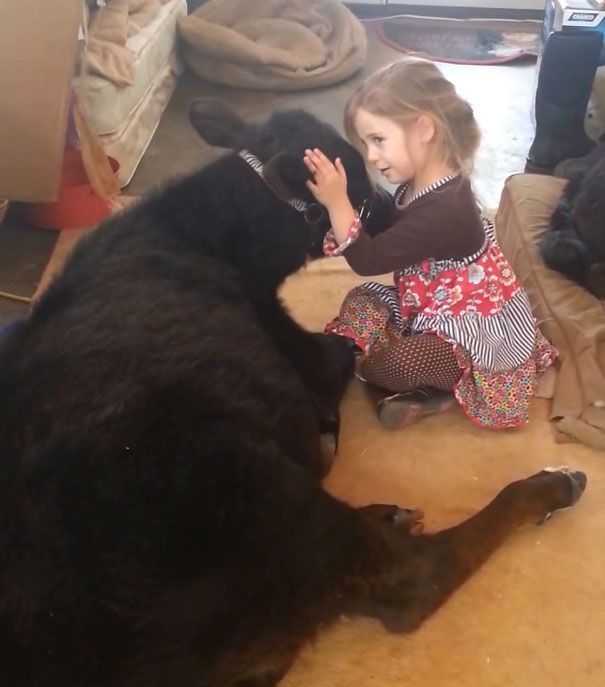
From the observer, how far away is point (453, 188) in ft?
6.14

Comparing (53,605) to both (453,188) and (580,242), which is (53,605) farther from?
(580,242)

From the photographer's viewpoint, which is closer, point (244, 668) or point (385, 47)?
point (244, 668)

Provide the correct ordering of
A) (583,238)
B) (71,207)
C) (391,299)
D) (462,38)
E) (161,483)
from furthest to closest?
1. (462,38)
2. (71,207)
3. (583,238)
4. (391,299)
5. (161,483)

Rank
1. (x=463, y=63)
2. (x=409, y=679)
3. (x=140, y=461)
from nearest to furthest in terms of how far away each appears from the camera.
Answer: (x=140, y=461), (x=409, y=679), (x=463, y=63)

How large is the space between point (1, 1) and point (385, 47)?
8.40ft

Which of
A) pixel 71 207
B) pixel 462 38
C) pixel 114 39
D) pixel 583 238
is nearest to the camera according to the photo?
pixel 583 238

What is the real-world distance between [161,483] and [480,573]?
82cm

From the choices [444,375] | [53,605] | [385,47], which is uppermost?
[53,605]

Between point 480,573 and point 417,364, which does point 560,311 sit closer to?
point 417,364

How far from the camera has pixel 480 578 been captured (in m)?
1.69

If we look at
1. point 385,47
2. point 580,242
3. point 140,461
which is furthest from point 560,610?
point 385,47

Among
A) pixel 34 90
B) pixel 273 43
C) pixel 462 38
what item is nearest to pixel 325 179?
pixel 34 90

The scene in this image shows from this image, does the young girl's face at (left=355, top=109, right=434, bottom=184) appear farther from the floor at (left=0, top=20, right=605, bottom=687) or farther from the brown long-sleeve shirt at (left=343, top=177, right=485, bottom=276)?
the floor at (left=0, top=20, right=605, bottom=687)

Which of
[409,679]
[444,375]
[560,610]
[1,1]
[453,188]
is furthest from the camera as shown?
[1,1]
